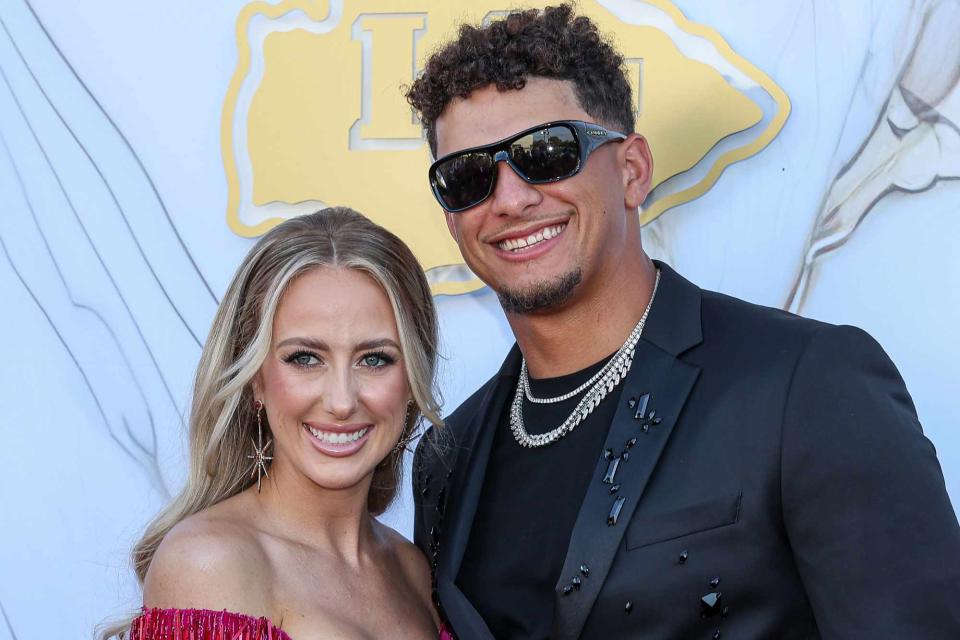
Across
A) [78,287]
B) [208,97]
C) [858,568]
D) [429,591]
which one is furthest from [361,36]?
[858,568]

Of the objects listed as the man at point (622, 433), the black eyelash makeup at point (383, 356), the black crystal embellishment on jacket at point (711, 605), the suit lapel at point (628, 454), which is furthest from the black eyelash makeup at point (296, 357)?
the black crystal embellishment on jacket at point (711, 605)

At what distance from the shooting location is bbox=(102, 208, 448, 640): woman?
2234 millimetres

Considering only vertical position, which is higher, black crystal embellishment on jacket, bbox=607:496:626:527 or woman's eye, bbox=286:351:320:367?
woman's eye, bbox=286:351:320:367

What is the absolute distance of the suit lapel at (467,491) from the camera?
2240mm

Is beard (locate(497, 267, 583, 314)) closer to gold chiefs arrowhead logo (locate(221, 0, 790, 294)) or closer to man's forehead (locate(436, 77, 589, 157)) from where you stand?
man's forehead (locate(436, 77, 589, 157))

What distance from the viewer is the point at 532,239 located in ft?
7.65

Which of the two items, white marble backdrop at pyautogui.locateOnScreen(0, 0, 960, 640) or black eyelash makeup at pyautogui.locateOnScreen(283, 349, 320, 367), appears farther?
white marble backdrop at pyautogui.locateOnScreen(0, 0, 960, 640)

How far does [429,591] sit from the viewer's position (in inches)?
101

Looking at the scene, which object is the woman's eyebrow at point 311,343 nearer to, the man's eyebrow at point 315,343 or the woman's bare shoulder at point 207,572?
the man's eyebrow at point 315,343

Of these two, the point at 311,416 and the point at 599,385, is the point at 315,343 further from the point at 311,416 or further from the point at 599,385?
the point at 599,385

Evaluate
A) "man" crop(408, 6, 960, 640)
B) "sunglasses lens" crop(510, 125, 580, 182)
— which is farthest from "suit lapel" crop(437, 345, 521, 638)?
"sunglasses lens" crop(510, 125, 580, 182)

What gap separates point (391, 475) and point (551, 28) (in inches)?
43.2

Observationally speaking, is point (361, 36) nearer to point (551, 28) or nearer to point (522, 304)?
point (551, 28)

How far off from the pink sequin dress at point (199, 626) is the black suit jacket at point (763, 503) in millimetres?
426
